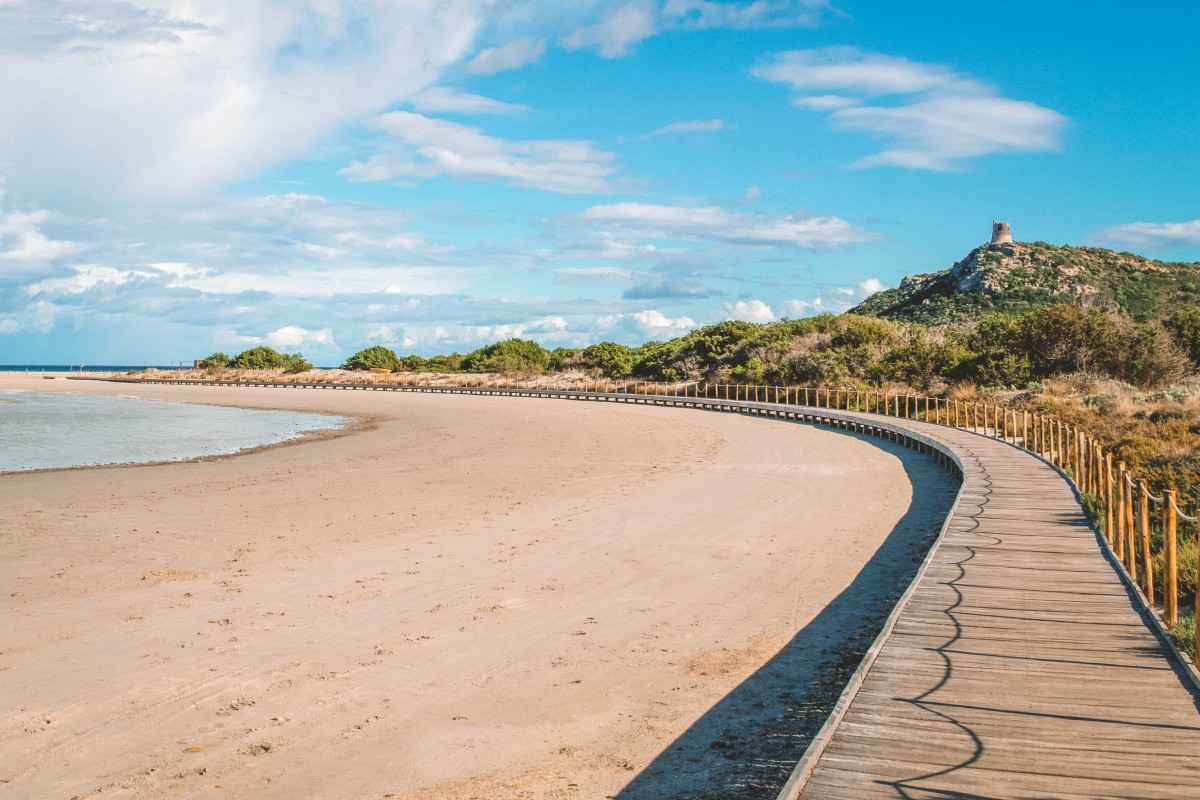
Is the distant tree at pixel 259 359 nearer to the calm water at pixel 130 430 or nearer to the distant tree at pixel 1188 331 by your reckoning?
the calm water at pixel 130 430

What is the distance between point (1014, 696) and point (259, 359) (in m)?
89.0

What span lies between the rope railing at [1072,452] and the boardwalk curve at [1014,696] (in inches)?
11.6

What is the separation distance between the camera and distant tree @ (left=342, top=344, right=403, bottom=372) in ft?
267

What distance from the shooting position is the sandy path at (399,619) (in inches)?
216

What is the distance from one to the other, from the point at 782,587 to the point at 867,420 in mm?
18664

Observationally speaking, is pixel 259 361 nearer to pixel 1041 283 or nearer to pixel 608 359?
pixel 608 359

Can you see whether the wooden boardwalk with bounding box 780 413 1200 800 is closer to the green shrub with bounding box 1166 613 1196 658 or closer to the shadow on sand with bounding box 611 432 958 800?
the green shrub with bounding box 1166 613 1196 658

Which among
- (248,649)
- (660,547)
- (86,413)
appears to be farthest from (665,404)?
(248,649)

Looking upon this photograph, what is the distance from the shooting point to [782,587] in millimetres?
9516

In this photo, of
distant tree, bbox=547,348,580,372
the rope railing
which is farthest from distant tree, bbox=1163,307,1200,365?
distant tree, bbox=547,348,580,372

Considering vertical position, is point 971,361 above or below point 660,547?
above

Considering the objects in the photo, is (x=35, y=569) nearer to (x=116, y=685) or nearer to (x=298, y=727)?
(x=116, y=685)

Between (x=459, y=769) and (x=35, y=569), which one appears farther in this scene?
(x=35, y=569)

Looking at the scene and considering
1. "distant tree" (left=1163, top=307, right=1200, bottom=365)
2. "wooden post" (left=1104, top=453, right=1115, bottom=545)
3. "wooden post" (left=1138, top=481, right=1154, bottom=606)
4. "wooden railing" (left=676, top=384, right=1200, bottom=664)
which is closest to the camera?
"wooden railing" (left=676, top=384, right=1200, bottom=664)
